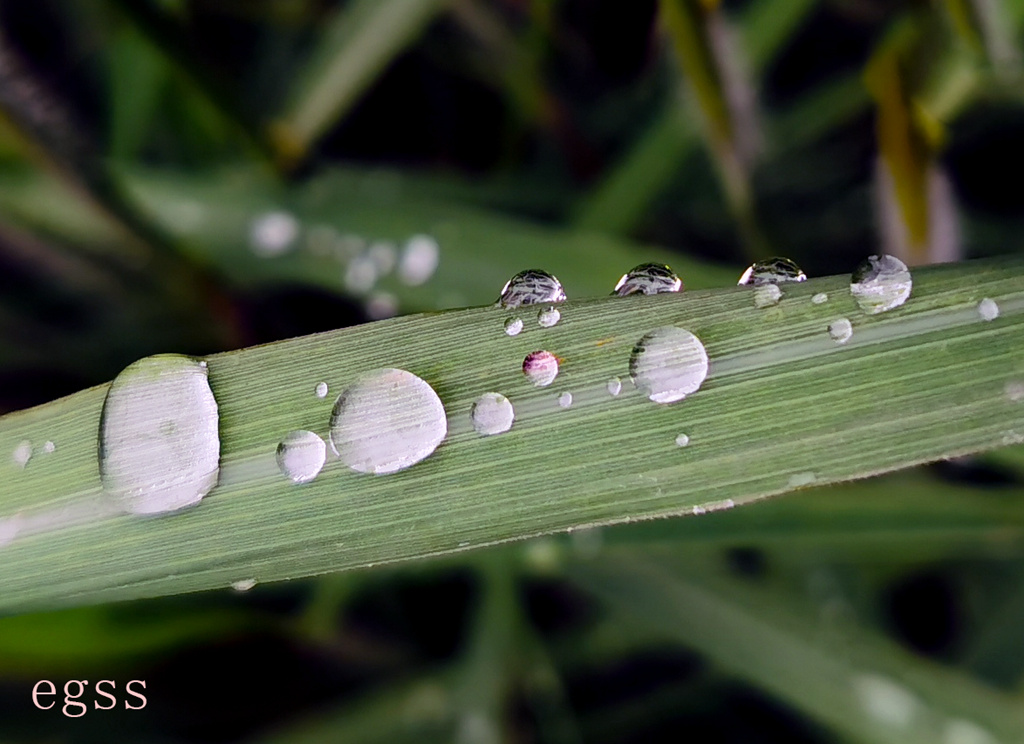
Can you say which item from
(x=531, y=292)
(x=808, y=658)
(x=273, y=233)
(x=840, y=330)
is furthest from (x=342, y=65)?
(x=808, y=658)

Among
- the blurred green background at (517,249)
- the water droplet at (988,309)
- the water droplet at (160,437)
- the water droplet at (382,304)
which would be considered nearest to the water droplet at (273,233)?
the blurred green background at (517,249)

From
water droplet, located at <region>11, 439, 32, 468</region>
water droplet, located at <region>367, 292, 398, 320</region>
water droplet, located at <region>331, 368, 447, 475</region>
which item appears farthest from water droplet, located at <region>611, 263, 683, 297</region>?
water droplet, located at <region>367, 292, 398, 320</region>

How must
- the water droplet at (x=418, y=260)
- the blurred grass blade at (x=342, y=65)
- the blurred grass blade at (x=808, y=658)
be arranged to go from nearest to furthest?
1. the blurred grass blade at (x=808, y=658)
2. the water droplet at (x=418, y=260)
3. the blurred grass blade at (x=342, y=65)

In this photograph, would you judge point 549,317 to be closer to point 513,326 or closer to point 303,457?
point 513,326

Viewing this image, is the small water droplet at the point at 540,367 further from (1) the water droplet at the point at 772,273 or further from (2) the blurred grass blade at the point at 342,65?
(2) the blurred grass blade at the point at 342,65

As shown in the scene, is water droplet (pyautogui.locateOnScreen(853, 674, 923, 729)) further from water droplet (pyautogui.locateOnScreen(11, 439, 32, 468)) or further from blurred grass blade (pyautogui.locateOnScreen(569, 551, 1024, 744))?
water droplet (pyautogui.locateOnScreen(11, 439, 32, 468))

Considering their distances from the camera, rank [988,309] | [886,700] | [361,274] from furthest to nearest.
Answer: [361,274], [886,700], [988,309]

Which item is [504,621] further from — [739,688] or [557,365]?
[557,365]

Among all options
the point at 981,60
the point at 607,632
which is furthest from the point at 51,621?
the point at 981,60
